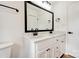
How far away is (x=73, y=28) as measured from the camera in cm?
383

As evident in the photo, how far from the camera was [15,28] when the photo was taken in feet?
5.65

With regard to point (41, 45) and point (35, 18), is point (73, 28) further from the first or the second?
point (41, 45)

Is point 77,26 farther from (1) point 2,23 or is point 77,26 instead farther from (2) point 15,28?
(1) point 2,23

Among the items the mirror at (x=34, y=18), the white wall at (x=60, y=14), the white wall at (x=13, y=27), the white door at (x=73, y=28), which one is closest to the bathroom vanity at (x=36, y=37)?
the mirror at (x=34, y=18)

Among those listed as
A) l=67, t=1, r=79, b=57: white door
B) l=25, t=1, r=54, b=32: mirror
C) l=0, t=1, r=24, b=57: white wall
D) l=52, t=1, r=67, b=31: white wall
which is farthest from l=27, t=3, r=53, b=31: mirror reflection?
l=67, t=1, r=79, b=57: white door

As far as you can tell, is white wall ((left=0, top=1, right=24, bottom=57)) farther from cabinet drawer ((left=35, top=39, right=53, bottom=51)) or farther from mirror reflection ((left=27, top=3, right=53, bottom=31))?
mirror reflection ((left=27, top=3, right=53, bottom=31))

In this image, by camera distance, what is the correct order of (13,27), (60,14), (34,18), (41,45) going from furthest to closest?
(60,14) < (34,18) < (41,45) < (13,27)

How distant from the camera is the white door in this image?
148 inches

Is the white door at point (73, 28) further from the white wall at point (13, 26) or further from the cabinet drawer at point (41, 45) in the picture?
the white wall at point (13, 26)

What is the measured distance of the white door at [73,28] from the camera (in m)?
3.75

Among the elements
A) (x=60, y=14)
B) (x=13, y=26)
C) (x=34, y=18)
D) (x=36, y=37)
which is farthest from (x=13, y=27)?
(x=60, y=14)

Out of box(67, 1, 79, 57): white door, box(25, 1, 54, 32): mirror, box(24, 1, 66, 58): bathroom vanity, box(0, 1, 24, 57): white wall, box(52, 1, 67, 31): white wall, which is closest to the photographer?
box(0, 1, 24, 57): white wall

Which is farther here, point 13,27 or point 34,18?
point 34,18

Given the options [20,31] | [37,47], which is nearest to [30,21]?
[20,31]
